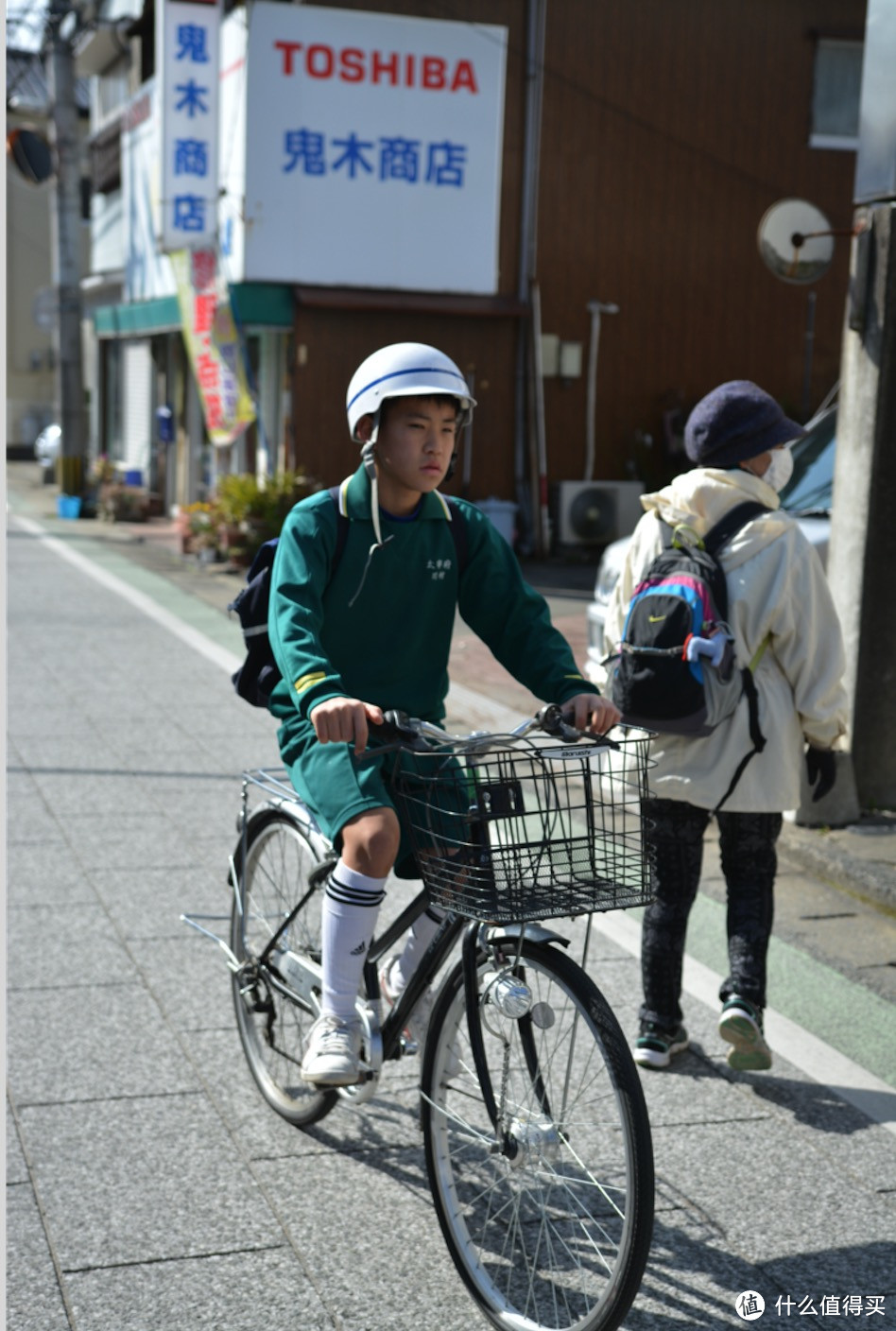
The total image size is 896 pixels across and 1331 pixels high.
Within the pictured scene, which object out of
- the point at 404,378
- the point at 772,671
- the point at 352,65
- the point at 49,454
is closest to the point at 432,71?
the point at 352,65

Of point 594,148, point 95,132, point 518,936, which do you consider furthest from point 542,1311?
point 95,132

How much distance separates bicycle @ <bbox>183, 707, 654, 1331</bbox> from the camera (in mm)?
2666

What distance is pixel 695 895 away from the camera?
4.18m

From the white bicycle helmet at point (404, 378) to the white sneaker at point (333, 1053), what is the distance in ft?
4.25

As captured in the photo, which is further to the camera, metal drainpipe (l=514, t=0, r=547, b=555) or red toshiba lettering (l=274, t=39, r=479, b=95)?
metal drainpipe (l=514, t=0, r=547, b=555)

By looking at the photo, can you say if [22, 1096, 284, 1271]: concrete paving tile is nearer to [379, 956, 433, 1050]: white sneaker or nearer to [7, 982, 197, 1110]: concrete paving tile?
[7, 982, 197, 1110]: concrete paving tile

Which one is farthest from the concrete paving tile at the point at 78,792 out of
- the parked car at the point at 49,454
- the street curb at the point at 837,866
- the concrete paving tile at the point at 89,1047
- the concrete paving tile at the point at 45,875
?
the parked car at the point at 49,454

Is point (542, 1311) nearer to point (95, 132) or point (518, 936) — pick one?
point (518, 936)

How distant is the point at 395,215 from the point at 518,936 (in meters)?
15.7

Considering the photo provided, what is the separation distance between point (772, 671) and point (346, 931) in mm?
1543

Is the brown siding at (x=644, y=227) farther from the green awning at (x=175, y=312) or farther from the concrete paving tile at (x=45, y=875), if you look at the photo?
the concrete paving tile at (x=45, y=875)

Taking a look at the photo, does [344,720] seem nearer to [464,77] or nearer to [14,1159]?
[14,1159]

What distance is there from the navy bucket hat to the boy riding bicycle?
3.01 ft

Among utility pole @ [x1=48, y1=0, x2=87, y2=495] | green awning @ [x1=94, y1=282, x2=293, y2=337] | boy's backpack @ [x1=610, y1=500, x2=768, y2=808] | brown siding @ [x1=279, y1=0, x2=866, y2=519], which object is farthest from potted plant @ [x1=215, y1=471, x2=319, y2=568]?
boy's backpack @ [x1=610, y1=500, x2=768, y2=808]
